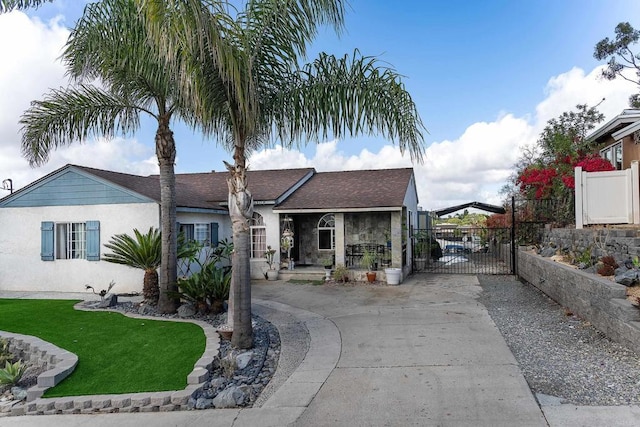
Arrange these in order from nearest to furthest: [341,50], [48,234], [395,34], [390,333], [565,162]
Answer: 1. [341,50]
2. [390,333]
3. [395,34]
4. [48,234]
5. [565,162]

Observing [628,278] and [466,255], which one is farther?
[466,255]

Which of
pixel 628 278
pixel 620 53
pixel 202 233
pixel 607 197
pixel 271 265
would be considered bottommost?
pixel 271 265

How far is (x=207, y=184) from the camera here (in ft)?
65.1

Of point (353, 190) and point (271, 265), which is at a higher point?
point (353, 190)

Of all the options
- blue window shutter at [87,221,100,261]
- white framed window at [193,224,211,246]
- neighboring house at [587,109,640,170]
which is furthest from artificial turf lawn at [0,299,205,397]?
neighboring house at [587,109,640,170]

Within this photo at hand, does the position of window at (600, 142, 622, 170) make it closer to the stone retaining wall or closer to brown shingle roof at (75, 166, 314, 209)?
the stone retaining wall

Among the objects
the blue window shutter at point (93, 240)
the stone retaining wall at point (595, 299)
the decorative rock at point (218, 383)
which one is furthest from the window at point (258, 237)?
the decorative rock at point (218, 383)

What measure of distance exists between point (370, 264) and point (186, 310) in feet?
25.2

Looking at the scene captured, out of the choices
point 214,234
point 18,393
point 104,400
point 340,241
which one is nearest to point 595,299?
point 104,400

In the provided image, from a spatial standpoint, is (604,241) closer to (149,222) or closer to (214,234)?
(149,222)

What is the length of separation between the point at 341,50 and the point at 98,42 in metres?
5.26

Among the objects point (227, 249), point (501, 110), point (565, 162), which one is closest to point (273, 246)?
point (227, 249)

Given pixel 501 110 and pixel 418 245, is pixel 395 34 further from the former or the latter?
pixel 418 245

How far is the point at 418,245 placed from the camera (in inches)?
797
